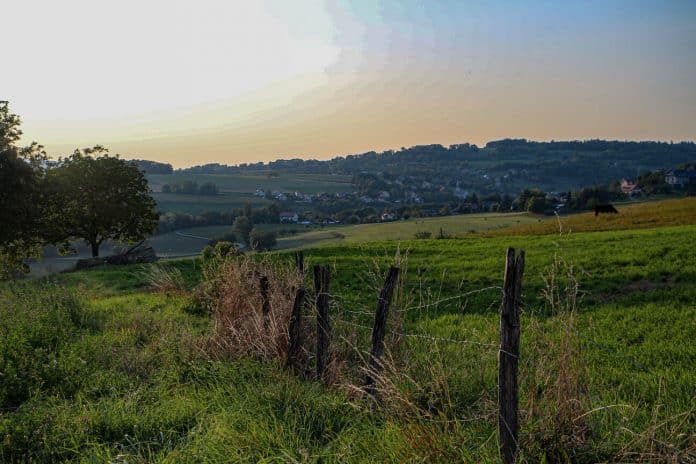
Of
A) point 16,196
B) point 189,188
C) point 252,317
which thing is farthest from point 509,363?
point 189,188

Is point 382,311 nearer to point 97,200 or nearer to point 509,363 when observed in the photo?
point 509,363

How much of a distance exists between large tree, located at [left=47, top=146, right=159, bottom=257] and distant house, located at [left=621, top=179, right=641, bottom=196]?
81458mm

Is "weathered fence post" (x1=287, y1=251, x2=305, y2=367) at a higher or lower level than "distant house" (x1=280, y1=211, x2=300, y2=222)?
higher

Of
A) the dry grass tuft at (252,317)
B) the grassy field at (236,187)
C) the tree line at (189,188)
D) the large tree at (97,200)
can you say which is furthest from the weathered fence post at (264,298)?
the tree line at (189,188)

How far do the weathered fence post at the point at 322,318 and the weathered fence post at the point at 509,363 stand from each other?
351 cm

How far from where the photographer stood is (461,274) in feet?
68.7

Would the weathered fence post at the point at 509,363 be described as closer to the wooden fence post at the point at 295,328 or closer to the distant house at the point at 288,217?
the wooden fence post at the point at 295,328

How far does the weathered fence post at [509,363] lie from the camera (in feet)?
15.3

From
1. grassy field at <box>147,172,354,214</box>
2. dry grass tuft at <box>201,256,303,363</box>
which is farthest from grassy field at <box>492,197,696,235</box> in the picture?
grassy field at <box>147,172,354,214</box>

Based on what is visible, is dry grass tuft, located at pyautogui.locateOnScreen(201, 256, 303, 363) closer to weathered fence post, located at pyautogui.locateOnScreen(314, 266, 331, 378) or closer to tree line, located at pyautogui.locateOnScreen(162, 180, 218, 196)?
weathered fence post, located at pyautogui.locateOnScreen(314, 266, 331, 378)

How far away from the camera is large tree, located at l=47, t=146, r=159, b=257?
37719mm

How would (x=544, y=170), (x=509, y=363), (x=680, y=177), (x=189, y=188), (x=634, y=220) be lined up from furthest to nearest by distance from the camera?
(x=544, y=170) → (x=189, y=188) → (x=680, y=177) → (x=634, y=220) → (x=509, y=363)

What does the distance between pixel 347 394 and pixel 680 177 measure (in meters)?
111

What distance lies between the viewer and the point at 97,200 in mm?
38219
